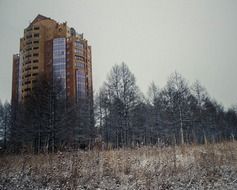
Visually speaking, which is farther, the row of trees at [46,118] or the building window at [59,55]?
the building window at [59,55]

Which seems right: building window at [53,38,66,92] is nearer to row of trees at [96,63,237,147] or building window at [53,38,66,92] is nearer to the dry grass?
row of trees at [96,63,237,147]

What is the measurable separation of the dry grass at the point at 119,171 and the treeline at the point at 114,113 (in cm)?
553

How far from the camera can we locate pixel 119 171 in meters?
3.48

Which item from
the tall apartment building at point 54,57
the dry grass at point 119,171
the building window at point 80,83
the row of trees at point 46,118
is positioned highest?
the tall apartment building at point 54,57

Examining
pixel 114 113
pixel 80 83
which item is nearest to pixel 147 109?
pixel 114 113

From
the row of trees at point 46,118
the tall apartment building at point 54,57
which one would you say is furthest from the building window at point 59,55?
the row of trees at point 46,118

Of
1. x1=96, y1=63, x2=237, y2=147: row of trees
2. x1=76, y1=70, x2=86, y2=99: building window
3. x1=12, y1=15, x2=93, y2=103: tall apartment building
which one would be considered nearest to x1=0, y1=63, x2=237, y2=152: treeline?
x1=96, y1=63, x2=237, y2=147: row of trees

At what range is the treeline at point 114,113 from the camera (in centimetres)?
1092

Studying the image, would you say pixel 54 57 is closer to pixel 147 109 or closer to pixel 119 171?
pixel 147 109

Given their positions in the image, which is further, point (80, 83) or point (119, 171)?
point (80, 83)

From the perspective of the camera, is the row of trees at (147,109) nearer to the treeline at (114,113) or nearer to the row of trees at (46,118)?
the treeline at (114,113)

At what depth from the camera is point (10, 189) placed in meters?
2.95

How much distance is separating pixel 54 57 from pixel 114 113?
68.8 ft

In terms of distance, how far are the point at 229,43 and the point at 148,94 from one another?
482 inches
